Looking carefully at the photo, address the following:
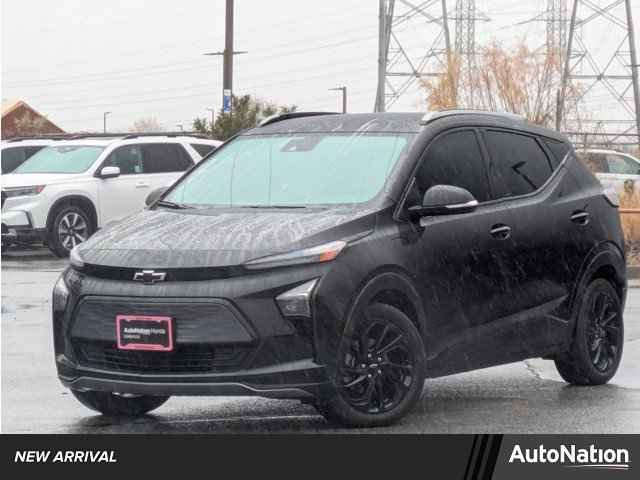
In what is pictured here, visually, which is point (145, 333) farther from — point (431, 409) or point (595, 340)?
point (595, 340)

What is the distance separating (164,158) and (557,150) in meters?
15.4

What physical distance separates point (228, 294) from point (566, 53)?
1324 inches

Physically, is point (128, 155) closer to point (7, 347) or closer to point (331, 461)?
point (7, 347)

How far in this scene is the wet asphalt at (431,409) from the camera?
26.1 ft

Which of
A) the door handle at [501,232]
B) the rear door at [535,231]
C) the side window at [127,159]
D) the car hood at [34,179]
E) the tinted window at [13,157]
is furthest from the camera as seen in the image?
the tinted window at [13,157]

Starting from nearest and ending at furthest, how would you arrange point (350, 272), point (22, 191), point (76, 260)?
point (350, 272), point (76, 260), point (22, 191)

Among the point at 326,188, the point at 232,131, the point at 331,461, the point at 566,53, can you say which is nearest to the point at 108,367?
the point at 326,188

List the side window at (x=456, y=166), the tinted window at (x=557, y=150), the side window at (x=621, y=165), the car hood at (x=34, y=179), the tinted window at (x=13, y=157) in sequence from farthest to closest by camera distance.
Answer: the side window at (x=621, y=165) < the tinted window at (x=13, y=157) < the car hood at (x=34, y=179) < the tinted window at (x=557, y=150) < the side window at (x=456, y=166)

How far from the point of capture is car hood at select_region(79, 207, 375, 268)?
24.3 ft

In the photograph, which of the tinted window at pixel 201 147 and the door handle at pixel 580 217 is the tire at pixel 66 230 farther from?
the door handle at pixel 580 217

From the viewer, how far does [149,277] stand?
7.37m

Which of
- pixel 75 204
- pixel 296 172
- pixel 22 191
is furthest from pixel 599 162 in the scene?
pixel 296 172

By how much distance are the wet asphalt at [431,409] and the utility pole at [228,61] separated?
26707 mm

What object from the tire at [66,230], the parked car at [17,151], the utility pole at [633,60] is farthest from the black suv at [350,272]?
the utility pole at [633,60]
